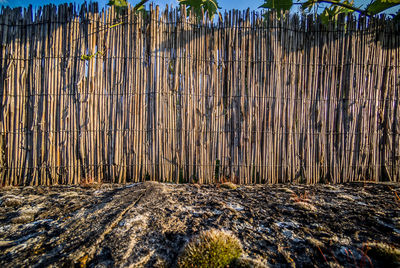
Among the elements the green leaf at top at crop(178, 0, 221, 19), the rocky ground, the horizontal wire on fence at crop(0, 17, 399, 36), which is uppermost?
the green leaf at top at crop(178, 0, 221, 19)

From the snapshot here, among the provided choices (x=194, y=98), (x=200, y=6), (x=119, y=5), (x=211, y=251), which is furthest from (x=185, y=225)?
(x=119, y=5)

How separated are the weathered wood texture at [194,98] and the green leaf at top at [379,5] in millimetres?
146

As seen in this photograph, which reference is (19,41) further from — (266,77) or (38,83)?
(266,77)

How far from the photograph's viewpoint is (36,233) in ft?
4.33

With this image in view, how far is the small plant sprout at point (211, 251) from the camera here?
0.97m

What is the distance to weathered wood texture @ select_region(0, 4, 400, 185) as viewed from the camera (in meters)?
2.46

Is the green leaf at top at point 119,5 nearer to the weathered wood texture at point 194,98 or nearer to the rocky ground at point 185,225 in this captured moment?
the weathered wood texture at point 194,98

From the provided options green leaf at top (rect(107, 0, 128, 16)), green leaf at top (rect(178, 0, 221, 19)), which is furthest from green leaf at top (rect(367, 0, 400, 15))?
green leaf at top (rect(107, 0, 128, 16))

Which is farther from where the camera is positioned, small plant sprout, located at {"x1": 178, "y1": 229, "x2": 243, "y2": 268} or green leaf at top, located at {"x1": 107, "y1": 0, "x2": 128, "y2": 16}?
green leaf at top, located at {"x1": 107, "y1": 0, "x2": 128, "y2": 16}

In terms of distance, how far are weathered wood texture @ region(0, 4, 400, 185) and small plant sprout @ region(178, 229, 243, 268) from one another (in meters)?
1.41

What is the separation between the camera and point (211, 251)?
1028 mm

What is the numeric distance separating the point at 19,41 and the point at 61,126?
1.32 meters

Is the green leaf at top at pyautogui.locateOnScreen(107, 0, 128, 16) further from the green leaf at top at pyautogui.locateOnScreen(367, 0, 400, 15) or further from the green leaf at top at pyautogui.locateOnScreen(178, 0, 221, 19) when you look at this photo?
the green leaf at top at pyautogui.locateOnScreen(367, 0, 400, 15)

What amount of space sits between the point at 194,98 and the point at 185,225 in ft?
5.55
